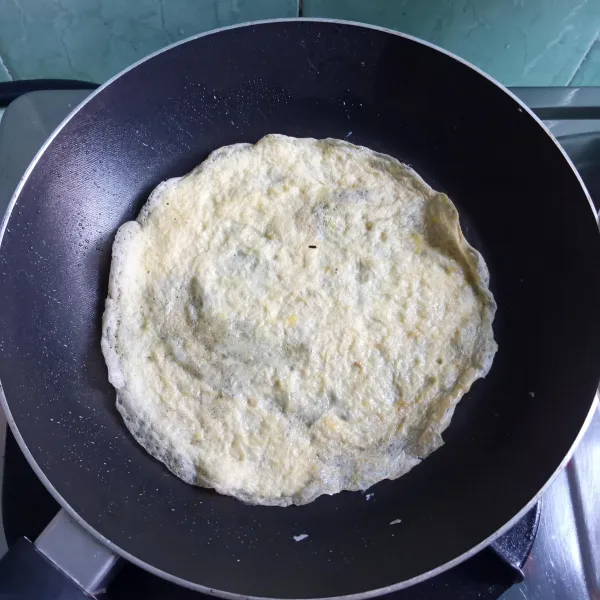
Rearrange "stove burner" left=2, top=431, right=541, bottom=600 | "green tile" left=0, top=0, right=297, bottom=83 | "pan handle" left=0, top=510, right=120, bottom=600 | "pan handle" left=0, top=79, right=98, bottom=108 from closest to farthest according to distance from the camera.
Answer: "pan handle" left=0, top=510, right=120, bottom=600, "stove burner" left=2, top=431, right=541, bottom=600, "green tile" left=0, top=0, right=297, bottom=83, "pan handle" left=0, top=79, right=98, bottom=108

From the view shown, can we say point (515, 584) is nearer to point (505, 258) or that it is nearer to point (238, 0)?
point (505, 258)

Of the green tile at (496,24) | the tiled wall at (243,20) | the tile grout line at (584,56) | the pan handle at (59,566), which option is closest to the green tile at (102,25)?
the tiled wall at (243,20)

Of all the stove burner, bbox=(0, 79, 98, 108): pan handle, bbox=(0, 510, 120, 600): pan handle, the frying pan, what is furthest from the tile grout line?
bbox=(0, 510, 120, 600): pan handle

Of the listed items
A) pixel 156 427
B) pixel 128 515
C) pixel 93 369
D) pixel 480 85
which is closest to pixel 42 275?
pixel 93 369

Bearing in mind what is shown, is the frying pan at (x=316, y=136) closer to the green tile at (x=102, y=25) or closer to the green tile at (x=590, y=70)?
the green tile at (x=102, y=25)

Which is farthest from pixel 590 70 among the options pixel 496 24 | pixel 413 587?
pixel 413 587

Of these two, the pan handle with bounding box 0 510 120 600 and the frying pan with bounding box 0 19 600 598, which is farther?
the frying pan with bounding box 0 19 600 598

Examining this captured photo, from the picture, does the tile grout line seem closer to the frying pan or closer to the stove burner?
the frying pan
